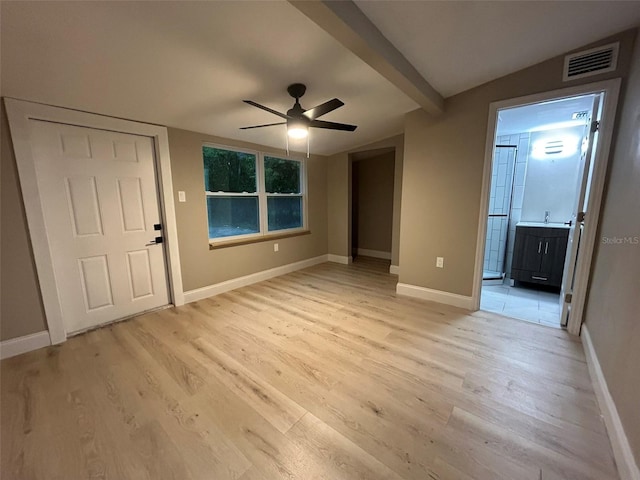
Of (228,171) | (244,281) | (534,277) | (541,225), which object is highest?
(228,171)

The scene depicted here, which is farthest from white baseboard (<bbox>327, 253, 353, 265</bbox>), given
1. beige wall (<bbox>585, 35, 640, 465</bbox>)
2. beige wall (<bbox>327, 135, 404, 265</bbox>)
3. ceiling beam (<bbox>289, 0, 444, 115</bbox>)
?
beige wall (<bbox>585, 35, 640, 465</bbox>)

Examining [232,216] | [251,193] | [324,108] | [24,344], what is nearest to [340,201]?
[251,193]

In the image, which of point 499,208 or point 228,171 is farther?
point 499,208

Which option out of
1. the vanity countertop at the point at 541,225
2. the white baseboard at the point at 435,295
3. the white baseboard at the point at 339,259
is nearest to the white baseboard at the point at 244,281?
the white baseboard at the point at 339,259

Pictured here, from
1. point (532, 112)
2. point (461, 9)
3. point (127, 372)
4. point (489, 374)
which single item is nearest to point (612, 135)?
point (532, 112)

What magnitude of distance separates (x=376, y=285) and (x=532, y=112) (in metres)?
2.84

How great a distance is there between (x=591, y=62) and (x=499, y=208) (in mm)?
2200

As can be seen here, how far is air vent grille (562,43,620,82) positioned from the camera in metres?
2.04

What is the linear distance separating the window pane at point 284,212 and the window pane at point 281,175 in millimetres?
164

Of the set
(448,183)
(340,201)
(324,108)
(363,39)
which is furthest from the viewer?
(340,201)

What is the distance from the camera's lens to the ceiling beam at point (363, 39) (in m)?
1.29

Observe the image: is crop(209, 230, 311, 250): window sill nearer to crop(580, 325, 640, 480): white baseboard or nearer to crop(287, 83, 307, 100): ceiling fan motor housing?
crop(287, 83, 307, 100): ceiling fan motor housing

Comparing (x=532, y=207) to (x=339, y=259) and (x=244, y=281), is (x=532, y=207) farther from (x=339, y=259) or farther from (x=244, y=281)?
(x=244, y=281)

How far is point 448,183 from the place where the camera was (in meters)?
2.96
